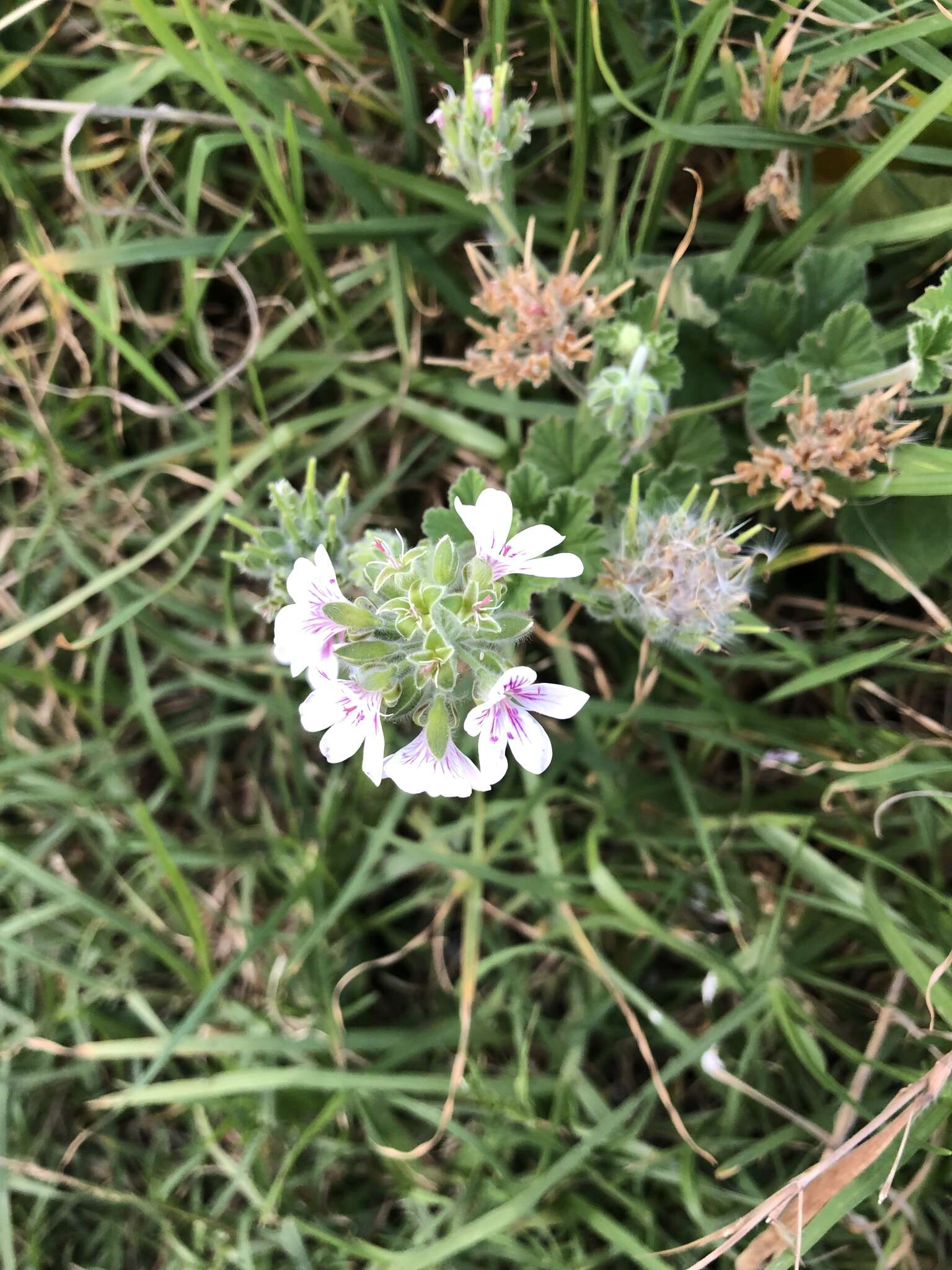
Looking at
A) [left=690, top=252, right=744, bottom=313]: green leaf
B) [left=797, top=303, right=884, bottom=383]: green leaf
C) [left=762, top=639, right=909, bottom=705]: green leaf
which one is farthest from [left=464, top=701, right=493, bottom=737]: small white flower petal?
[left=690, top=252, right=744, bottom=313]: green leaf

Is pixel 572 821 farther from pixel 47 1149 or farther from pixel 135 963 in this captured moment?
pixel 47 1149

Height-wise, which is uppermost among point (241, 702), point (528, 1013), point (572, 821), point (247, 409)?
point (247, 409)

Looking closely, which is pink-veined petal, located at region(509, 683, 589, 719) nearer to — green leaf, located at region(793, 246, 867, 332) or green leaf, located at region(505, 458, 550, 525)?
green leaf, located at region(505, 458, 550, 525)

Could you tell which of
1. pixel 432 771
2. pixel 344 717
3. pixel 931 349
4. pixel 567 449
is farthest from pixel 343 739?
pixel 931 349

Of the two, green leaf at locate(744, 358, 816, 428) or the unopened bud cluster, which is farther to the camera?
green leaf at locate(744, 358, 816, 428)

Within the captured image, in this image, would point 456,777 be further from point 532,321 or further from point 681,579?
point 532,321

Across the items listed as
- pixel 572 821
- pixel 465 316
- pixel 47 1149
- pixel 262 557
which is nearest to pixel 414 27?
pixel 465 316

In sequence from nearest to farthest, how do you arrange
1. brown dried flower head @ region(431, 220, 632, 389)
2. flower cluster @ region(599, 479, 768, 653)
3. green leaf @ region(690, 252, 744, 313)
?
flower cluster @ region(599, 479, 768, 653) → brown dried flower head @ region(431, 220, 632, 389) → green leaf @ region(690, 252, 744, 313)
